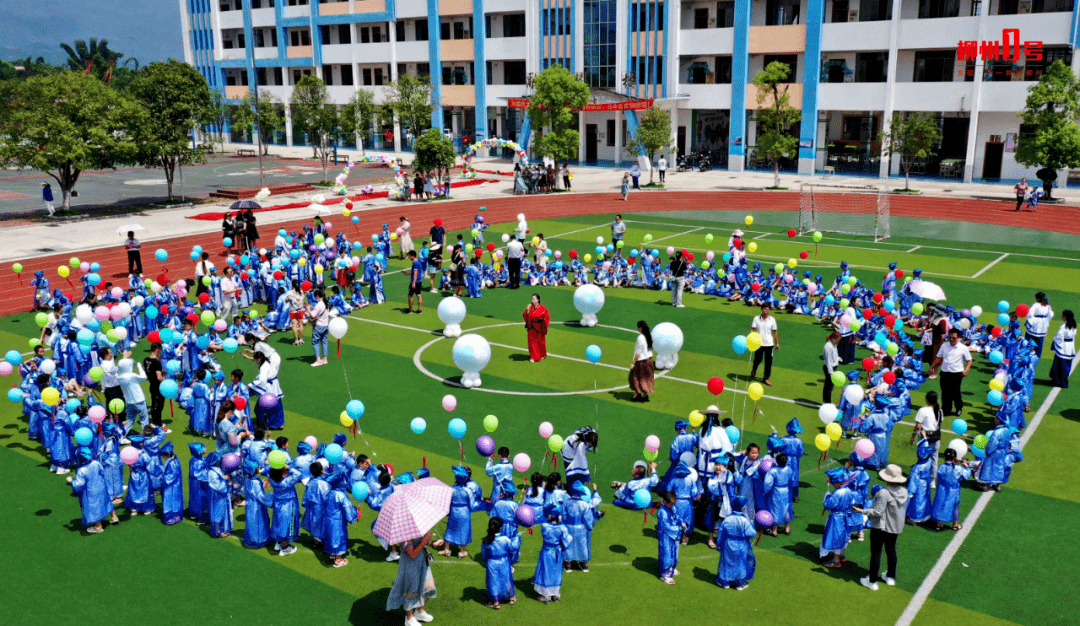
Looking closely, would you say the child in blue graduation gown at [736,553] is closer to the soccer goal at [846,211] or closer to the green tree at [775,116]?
the soccer goal at [846,211]

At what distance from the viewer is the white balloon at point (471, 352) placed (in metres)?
17.4

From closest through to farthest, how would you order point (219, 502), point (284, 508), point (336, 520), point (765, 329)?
point (336, 520) < point (284, 508) < point (219, 502) < point (765, 329)

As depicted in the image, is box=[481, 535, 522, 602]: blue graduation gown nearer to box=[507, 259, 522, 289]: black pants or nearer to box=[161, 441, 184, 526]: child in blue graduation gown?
box=[161, 441, 184, 526]: child in blue graduation gown

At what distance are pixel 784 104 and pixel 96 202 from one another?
3950 cm

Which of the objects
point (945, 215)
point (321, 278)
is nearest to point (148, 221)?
point (321, 278)

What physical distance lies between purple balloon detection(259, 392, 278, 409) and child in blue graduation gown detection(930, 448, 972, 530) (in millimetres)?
11125

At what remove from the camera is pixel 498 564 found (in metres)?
10.4

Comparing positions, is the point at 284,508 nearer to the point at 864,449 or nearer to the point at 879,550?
the point at 879,550

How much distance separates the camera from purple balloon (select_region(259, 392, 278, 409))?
602 inches

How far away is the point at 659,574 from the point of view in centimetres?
1112

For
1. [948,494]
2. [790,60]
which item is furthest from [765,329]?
[790,60]

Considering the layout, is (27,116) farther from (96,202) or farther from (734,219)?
(734,219)

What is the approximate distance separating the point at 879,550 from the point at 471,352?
906cm

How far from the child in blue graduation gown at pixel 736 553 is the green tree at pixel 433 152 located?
3639cm
